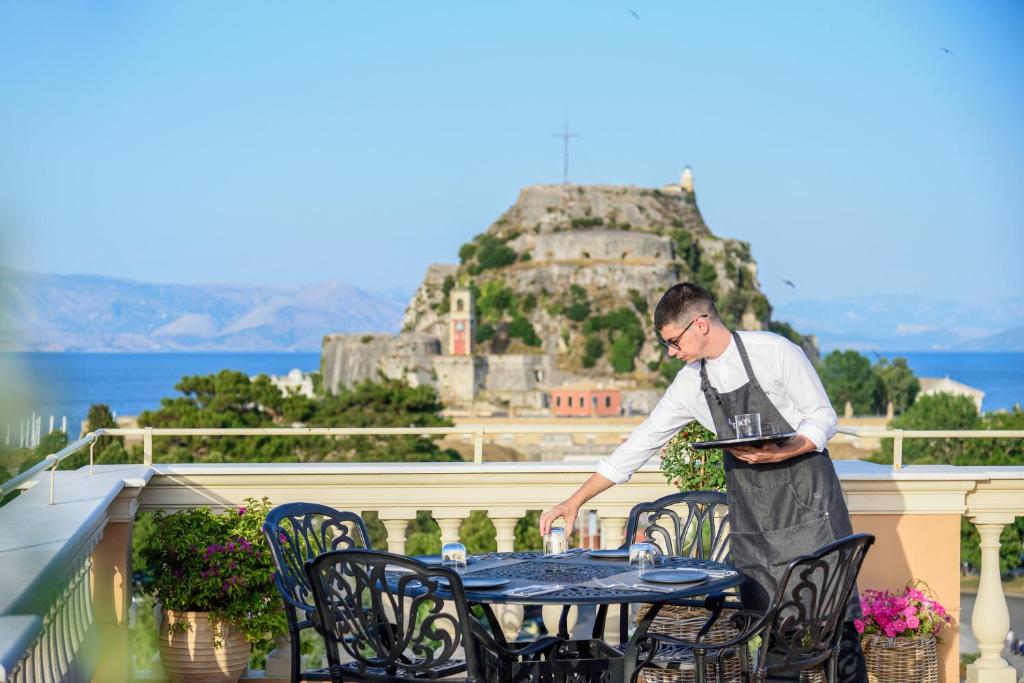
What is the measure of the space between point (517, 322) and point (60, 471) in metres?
82.1

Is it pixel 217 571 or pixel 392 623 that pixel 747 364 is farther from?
pixel 217 571

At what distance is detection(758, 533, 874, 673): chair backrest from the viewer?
2.80 meters

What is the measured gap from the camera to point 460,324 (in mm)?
82438

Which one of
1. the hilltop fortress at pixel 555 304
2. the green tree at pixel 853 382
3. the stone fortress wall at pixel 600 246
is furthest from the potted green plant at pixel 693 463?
the green tree at pixel 853 382

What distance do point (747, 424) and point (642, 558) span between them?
47cm

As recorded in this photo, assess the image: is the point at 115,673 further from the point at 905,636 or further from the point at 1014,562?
the point at 1014,562

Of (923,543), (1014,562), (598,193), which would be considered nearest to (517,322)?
(598,193)

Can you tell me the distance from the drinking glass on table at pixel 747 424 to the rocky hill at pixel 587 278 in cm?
→ 7827

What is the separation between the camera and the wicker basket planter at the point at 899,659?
4051mm

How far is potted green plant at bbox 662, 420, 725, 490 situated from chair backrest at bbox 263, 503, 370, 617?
115 centimetres

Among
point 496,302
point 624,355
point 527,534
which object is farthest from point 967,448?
point 496,302

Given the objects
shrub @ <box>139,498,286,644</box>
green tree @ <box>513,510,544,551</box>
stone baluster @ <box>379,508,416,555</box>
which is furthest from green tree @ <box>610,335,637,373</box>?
shrub @ <box>139,498,286,644</box>

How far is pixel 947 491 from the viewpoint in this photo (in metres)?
4.39

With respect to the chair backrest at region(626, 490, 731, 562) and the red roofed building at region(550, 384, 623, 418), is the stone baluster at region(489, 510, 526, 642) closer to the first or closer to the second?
the chair backrest at region(626, 490, 731, 562)
